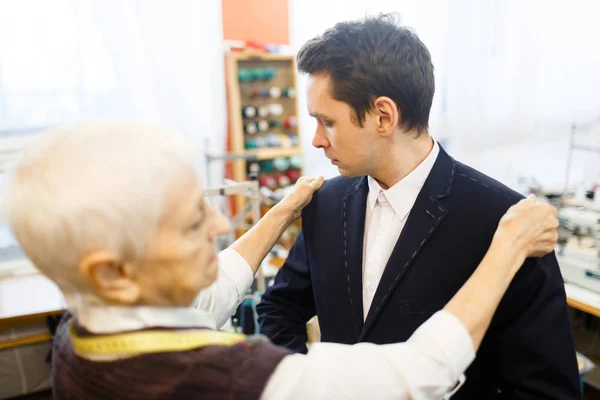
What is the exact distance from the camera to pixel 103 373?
0.60m

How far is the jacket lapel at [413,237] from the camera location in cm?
103

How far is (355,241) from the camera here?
1158 millimetres

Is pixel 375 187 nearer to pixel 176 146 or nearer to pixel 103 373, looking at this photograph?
pixel 176 146

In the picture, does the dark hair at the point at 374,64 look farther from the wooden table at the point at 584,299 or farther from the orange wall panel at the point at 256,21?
the orange wall panel at the point at 256,21

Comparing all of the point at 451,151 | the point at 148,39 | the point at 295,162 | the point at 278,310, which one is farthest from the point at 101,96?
the point at 451,151

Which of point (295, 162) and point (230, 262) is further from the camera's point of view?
point (295, 162)

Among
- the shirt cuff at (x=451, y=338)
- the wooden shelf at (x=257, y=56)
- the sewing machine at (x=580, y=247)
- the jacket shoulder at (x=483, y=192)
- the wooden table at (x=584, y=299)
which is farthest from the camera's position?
the wooden shelf at (x=257, y=56)

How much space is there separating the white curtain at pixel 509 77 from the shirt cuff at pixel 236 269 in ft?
6.93

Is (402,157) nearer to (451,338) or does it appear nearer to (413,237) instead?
(413,237)

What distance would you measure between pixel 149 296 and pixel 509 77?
11.0 ft

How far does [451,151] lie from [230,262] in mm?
2731

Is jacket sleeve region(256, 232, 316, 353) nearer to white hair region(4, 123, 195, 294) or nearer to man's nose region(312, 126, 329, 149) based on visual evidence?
man's nose region(312, 126, 329, 149)

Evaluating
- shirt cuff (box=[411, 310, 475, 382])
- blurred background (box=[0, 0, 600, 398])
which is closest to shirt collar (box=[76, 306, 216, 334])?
shirt cuff (box=[411, 310, 475, 382])

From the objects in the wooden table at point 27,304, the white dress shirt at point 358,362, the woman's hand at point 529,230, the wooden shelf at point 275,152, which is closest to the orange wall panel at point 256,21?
the wooden shelf at point 275,152
